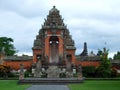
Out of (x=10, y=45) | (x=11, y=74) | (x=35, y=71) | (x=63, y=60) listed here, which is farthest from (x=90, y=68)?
(x=10, y=45)

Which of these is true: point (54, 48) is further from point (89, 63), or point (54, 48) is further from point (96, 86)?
point (96, 86)

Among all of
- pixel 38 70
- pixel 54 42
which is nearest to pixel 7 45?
pixel 54 42

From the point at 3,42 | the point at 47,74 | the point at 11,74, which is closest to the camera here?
the point at 47,74

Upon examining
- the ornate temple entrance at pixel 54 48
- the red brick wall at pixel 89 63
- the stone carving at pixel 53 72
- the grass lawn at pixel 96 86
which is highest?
the ornate temple entrance at pixel 54 48

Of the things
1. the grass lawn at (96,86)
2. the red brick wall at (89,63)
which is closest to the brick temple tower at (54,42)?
the red brick wall at (89,63)

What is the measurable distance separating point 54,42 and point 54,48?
1.16m

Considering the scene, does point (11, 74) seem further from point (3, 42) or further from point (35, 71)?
point (3, 42)

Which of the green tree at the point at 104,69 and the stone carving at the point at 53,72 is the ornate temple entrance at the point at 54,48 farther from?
the green tree at the point at 104,69

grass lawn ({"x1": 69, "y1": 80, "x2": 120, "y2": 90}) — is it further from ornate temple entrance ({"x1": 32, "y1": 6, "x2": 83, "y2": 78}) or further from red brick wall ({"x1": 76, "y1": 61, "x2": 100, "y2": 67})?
red brick wall ({"x1": 76, "y1": 61, "x2": 100, "y2": 67})

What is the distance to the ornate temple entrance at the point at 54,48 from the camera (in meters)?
70.4

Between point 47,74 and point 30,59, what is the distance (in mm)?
11145

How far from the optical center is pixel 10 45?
105 meters

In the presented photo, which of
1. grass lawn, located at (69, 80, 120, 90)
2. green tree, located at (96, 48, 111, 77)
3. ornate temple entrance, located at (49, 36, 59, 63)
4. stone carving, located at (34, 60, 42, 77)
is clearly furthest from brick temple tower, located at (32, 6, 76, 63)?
grass lawn, located at (69, 80, 120, 90)

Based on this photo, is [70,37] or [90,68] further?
[70,37]
